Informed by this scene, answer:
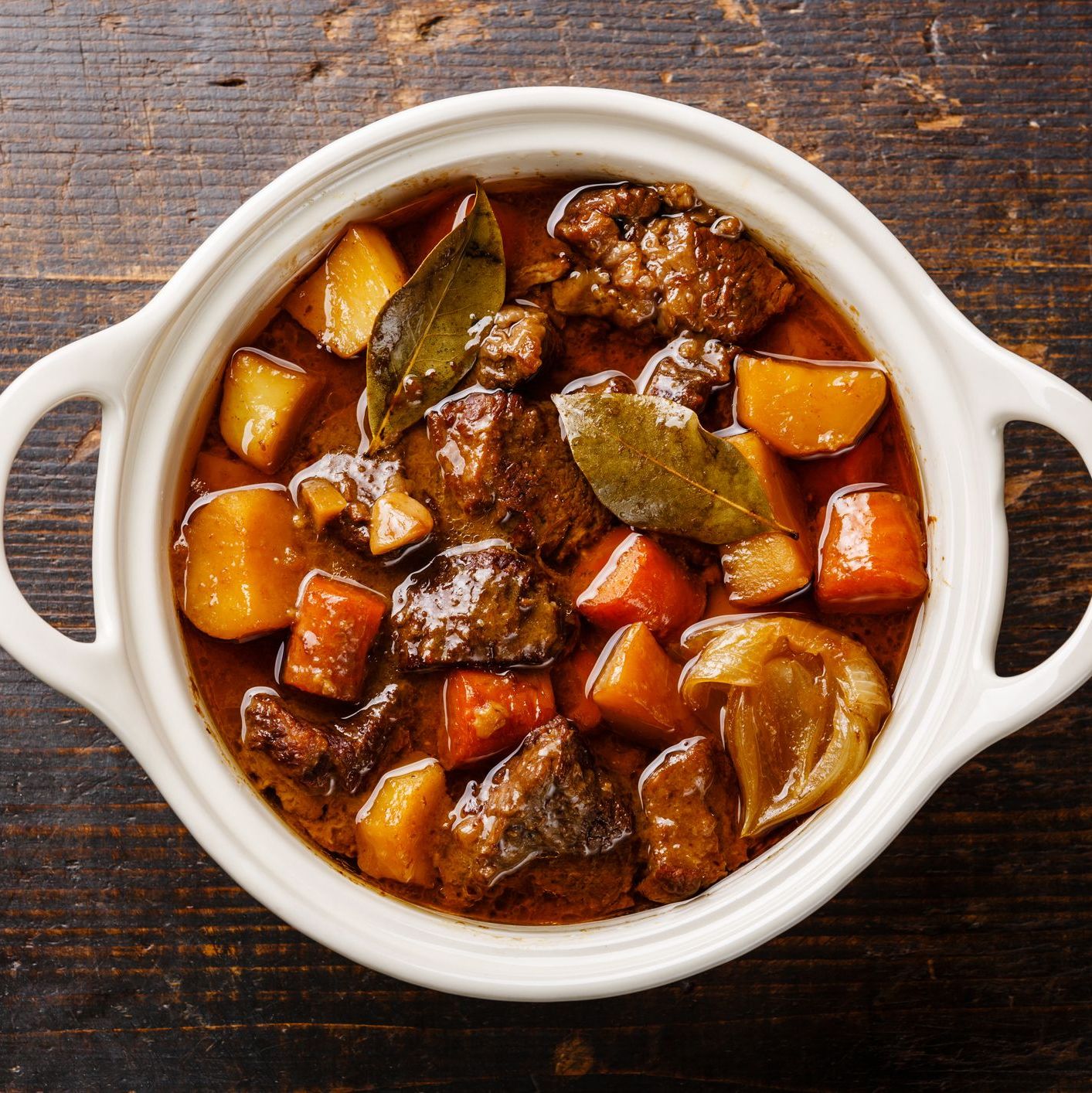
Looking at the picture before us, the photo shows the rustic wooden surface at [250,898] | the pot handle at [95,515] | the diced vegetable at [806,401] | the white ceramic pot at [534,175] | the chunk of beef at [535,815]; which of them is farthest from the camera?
the rustic wooden surface at [250,898]

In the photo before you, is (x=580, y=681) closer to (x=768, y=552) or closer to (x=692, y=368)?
(x=768, y=552)

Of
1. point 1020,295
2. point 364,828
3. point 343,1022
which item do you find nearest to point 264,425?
point 364,828

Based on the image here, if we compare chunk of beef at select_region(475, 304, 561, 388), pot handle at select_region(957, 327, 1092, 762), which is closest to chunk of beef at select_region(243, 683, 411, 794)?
chunk of beef at select_region(475, 304, 561, 388)

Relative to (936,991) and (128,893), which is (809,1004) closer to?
(936,991)

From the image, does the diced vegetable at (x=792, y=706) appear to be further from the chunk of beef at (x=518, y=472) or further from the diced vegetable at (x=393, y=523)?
the diced vegetable at (x=393, y=523)

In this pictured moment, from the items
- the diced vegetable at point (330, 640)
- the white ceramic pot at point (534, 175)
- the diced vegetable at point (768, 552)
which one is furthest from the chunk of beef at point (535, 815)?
the diced vegetable at point (768, 552)

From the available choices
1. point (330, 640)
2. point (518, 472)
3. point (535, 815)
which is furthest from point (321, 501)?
→ point (535, 815)
